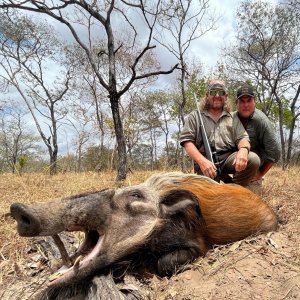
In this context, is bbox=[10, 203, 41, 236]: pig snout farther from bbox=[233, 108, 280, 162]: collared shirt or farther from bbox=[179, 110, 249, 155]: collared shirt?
bbox=[233, 108, 280, 162]: collared shirt

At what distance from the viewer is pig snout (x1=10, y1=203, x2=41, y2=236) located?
76.6 inches

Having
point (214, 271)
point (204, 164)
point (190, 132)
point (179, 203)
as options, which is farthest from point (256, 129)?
point (214, 271)

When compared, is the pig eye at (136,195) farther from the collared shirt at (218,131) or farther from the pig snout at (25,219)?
the collared shirt at (218,131)

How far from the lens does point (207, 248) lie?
2904mm

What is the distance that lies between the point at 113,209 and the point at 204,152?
2429 millimetres

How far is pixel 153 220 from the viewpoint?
274 centimetres

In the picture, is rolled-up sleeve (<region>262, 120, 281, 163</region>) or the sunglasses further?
rolled-up sleeve (<region>262, 120, 281, 163</region>)

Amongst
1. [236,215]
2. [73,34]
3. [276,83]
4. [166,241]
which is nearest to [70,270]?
[166,241]

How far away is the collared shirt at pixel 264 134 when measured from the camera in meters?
4.93

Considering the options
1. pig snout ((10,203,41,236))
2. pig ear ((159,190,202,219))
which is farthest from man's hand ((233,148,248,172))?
pig snout ((10,203,41,236))

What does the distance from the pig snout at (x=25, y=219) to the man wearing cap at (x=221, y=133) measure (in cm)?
276

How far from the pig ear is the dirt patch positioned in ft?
1.26

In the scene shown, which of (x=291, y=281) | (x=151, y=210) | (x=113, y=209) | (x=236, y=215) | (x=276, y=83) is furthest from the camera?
(x=276, y=83)

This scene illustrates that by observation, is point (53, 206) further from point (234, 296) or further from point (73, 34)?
point (73, 34)
